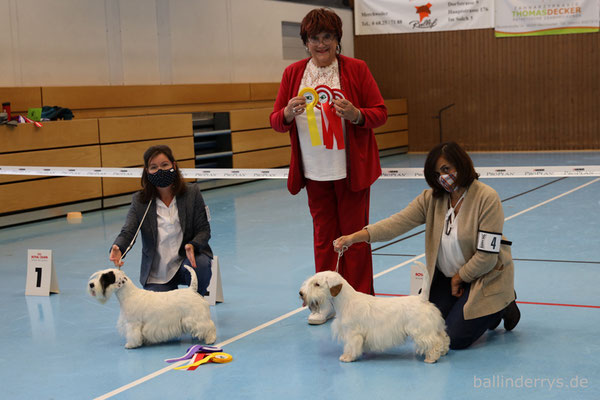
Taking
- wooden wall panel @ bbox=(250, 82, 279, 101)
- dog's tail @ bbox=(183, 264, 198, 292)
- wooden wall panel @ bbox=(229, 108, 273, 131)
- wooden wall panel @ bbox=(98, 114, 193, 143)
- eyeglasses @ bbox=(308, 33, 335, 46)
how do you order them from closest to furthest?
dog's tail @ bbox=(183, 264, 198, 292) < eyeglasses @ bbox=(308, 33, 335, 46) < wooden wall panel @ bbox=(98, 114, 193, 143) < wooden wall panel @ bbox=(229, 108, 273, 131) < wooden wall panel @ bbox=(250, 82, 279, 101)

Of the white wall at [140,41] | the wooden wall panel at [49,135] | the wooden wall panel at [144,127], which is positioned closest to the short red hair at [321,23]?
the wooden wall panel at [49,135]

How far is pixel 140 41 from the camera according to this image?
10.0m

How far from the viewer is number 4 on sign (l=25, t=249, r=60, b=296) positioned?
429 centimetres

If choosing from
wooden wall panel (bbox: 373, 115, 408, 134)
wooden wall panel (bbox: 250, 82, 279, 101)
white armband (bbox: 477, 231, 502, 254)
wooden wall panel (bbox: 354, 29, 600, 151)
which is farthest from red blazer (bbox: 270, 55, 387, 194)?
wooden wall panel (bbox: 354, 29, 600, 151)

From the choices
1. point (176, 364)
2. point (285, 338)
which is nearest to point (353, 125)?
point (285, 338)

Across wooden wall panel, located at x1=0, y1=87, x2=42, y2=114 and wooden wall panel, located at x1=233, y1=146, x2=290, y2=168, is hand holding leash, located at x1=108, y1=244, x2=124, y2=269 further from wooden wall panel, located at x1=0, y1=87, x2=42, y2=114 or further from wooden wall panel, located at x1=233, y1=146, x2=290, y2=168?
wooden wall panel, located at x1=233, y1=146, x2=290, y2=168

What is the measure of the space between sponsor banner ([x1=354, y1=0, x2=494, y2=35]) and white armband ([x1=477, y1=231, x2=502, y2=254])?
10.9m

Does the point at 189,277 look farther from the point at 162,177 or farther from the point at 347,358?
the point at 347,358

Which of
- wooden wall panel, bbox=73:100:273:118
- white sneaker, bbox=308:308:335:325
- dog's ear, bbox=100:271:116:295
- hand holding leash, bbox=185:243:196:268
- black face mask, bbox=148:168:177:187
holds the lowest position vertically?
white sneaker, bbox=308:308:335:325

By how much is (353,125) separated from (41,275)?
216 centimetres

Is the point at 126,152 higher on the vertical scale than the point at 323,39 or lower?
lower

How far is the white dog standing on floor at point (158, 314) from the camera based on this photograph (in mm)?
3184

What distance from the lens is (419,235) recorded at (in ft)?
18.7

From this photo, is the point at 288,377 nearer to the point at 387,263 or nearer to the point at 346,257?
the point at 346,257
